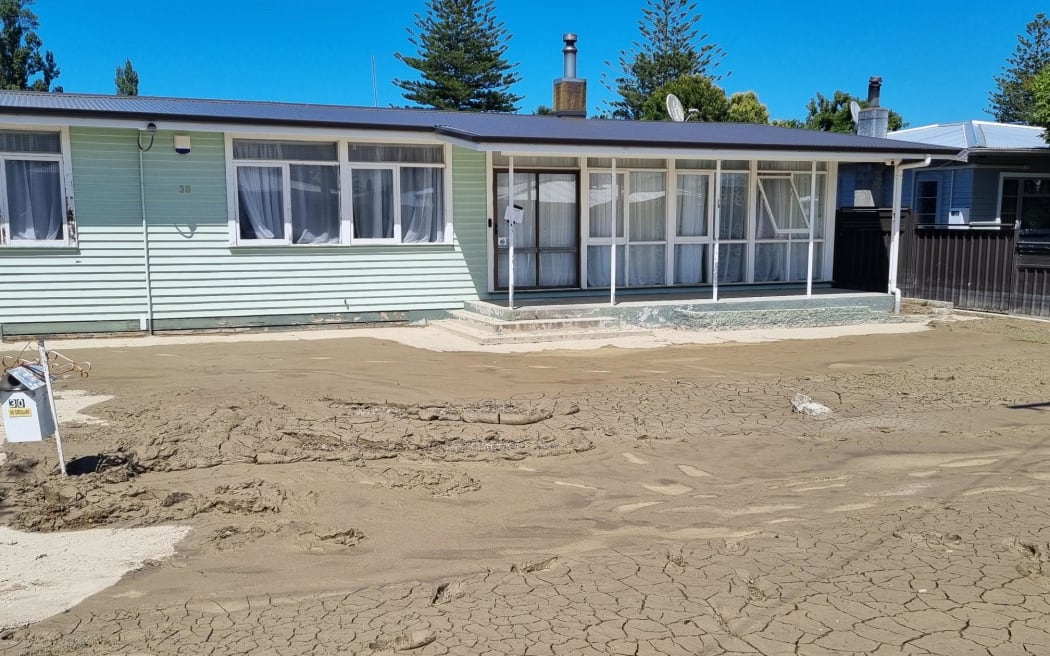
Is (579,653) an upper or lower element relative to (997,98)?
lower

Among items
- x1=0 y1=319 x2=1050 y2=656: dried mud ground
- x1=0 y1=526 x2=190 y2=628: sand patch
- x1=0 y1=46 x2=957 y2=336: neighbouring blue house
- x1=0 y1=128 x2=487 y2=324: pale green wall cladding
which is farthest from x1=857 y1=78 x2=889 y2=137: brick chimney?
x1=0 y1=526 x2=190 y2=628: sand patch

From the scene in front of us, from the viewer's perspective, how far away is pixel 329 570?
4.70 m

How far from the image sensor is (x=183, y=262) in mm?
12977

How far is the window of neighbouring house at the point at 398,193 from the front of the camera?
45.5 ft

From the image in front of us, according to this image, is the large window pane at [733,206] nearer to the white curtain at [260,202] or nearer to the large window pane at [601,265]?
the large window pane at [601,265]

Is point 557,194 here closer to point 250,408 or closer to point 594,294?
point 594,294

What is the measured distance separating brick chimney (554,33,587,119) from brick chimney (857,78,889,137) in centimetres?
828

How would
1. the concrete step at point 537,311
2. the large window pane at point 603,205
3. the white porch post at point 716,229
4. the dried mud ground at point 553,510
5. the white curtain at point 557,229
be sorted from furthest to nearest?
the large window pane at point 603,205 < the white curtain at point 557,229 < the white porch post at point 716,229 < the concrete step at point 537,311 < the dried mud ground at point 553,510

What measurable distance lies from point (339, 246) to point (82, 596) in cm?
976

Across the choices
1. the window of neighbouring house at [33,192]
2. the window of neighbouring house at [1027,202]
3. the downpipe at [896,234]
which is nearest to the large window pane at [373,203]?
the window of neighbouring house at [33,192]

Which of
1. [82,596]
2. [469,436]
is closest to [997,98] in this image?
[469,436]

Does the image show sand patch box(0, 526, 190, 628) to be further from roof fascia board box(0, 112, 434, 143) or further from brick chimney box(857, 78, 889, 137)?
brick chimney box(857, 78, 889, 137)

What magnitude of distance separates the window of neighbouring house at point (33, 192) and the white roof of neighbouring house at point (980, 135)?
20.3m

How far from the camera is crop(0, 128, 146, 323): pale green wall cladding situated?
12242 millimetres
